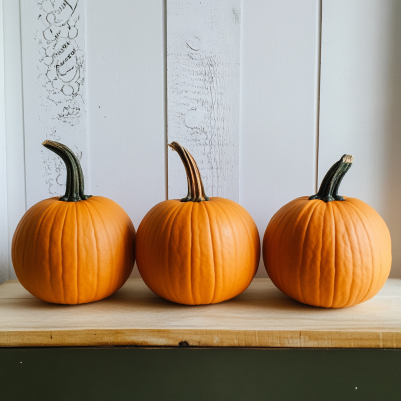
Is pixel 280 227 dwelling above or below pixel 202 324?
above

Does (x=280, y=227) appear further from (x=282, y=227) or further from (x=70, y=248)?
(x=70, y=248)

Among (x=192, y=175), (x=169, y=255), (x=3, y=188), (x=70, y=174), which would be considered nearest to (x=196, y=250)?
(x=169, y=255)

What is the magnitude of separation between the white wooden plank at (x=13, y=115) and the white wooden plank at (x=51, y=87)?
0.8 inches

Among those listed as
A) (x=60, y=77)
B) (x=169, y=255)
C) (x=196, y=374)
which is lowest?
(x=196, y=374)

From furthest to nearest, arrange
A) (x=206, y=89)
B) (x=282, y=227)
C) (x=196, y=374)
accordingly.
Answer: (x=206, y=89)
(x=282, y=227)
(x=196, y=374)

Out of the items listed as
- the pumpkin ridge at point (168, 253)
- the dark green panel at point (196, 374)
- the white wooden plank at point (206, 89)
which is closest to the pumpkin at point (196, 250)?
the pumpkin ridge at point (168, 253)

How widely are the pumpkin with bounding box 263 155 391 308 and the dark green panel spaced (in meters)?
0.12

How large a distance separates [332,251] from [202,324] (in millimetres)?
301

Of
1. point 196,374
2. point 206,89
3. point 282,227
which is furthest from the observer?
point 206,89

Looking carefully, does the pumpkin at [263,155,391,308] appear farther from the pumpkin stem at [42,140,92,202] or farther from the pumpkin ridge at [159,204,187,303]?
the pumpkin stem at [42,140,92,202]

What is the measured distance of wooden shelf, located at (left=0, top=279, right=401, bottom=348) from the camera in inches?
23.9

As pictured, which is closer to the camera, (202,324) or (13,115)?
(202,324)

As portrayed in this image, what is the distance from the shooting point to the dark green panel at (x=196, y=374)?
0.61 meters

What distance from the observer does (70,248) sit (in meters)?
0.69
